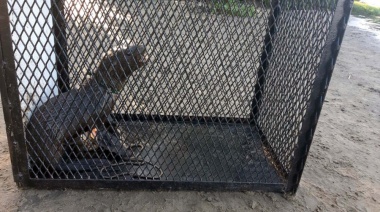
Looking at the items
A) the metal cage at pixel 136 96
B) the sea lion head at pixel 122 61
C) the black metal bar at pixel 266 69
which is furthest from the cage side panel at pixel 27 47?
the black metal bar at pixel 266 69

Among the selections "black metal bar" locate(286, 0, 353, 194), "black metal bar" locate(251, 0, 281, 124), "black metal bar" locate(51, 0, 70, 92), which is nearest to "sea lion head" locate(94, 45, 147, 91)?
"black metal bar" locate(51, 0, 70, 92)

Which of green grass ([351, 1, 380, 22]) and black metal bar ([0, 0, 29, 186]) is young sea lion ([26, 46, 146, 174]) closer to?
black metal bar ([0, 0, 29, 186])

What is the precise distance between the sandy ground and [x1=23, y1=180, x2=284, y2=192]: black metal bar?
0.10 feet

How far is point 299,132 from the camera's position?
80.4 inches

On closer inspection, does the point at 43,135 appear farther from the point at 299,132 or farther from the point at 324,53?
the point at 324,53

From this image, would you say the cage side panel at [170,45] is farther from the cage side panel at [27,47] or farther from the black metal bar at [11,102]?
the black metal bar at [11,102]

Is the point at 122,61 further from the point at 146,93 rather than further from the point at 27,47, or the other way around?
the point at 27,47

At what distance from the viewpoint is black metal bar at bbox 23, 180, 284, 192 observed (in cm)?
206

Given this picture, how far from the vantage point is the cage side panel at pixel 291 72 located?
1.96 metres

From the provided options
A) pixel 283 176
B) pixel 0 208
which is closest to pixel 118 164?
pixel 0 208

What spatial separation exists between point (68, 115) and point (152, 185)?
0.63 m

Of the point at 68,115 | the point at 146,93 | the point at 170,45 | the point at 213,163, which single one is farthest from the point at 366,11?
the point at 68,115

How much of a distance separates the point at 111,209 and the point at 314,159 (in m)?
1.55

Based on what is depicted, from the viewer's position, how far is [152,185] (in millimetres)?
2129
